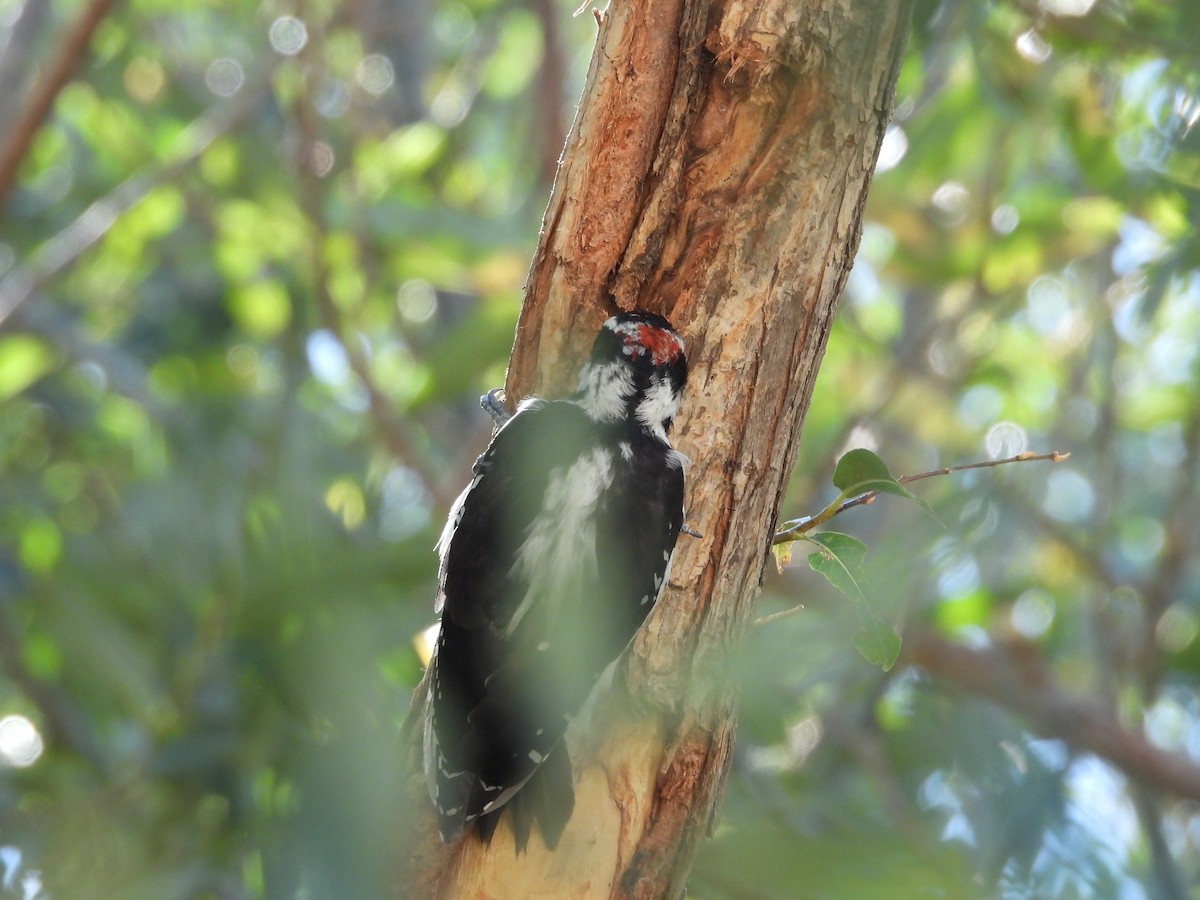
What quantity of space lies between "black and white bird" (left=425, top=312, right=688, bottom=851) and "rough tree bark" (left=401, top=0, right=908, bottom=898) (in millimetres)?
56

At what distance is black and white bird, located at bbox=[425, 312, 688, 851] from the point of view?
6.91 ft

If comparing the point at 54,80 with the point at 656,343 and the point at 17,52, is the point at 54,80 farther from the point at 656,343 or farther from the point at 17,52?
the point at 656,343

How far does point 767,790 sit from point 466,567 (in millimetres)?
1986

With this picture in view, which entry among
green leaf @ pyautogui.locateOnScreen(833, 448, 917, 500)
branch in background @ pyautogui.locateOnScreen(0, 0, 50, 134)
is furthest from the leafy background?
green leaf @ pyautogui.locateOnScreen(833, 448, 917, 500)

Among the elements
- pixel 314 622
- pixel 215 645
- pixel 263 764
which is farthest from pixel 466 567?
pixel 215 645

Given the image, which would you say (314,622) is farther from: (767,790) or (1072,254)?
(1072,254)

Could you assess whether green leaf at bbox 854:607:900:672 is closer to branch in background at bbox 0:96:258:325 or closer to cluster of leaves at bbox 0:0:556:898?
cluster of leaves at bbox 0:0:556:898

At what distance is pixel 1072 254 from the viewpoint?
489 centimetres

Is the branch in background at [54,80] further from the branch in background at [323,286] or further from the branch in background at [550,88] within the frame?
the branch in background at [550,88]

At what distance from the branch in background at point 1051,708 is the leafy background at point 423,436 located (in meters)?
0.10

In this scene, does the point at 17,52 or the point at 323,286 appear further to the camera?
the point at 17,52

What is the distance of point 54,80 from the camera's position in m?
3.86

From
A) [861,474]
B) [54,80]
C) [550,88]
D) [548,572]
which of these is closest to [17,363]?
[54,80]

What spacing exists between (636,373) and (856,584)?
507 mm
